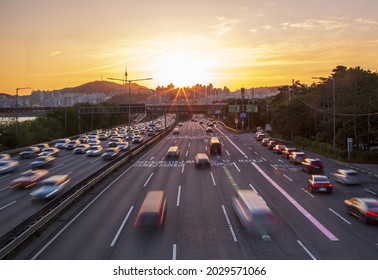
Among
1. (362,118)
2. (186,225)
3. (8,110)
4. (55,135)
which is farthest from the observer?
(8,110)

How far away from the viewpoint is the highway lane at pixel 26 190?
2594cm

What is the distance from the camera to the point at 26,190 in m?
34.7

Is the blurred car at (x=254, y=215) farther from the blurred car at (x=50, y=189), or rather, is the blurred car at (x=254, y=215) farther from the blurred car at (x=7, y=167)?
the blurred car at (x=7, y=167)

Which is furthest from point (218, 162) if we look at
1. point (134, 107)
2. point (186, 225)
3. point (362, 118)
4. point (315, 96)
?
point (134, 107)

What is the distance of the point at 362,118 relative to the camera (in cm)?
5781

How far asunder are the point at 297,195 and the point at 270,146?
3776 centimetres

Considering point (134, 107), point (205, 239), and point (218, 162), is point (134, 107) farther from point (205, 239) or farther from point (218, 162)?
point (205, 239)

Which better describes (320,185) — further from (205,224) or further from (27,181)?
(27,181)

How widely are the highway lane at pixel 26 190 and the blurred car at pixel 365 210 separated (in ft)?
70.8

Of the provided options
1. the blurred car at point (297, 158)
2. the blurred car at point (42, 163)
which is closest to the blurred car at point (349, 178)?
the blurred car at point (297, 158)

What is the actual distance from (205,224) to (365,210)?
992cm

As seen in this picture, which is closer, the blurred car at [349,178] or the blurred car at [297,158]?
the blurred car at [349,178]

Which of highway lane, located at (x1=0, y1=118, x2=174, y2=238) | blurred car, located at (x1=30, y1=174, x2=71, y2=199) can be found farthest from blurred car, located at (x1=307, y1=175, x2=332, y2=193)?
highway lane, located at (x1=0, y1=118, x2=174, y2=238)

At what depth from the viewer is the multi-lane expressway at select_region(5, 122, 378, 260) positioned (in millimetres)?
19172
